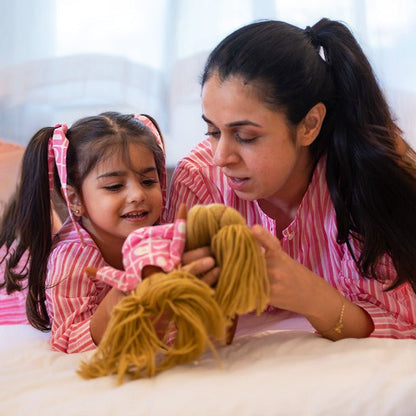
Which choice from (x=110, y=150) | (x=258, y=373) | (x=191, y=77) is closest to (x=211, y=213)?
(x=258, y=373)

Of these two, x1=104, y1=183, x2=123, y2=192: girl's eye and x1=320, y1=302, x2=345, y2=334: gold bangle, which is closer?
x1=320, y1=302, x2=345, y2=334: gold bangle

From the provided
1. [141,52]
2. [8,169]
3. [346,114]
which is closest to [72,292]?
[346,114]

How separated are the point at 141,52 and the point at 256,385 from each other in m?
1.75

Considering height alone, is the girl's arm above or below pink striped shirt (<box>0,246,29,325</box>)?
above

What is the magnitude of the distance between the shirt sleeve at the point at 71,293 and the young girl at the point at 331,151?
1.19 ft

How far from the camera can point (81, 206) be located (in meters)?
1.57

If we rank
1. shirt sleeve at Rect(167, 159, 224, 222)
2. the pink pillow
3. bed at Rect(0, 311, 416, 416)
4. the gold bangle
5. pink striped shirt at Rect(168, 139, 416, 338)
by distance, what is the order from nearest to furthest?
1. bed at Rect(0, 311, 416, 416)
2. the gold bangle
3. pink striped shirt at Rect(168, 139, 416, 338)
4. shirt sleeve at Rect(167, 159, 224, 222)
5. the pink pillow

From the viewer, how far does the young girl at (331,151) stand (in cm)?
130

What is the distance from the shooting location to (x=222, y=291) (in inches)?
40.6

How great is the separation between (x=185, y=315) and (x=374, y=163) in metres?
0.56

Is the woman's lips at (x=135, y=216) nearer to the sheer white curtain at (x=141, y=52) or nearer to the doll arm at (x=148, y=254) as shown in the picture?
the doll arm at (x=148, y=254)

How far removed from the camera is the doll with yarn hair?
101cm

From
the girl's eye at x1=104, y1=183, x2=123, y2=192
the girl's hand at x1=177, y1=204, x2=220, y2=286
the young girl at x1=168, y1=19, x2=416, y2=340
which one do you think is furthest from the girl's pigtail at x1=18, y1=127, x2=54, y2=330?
the girl's hand at x1=177, y1=204, x2=220, y2=286

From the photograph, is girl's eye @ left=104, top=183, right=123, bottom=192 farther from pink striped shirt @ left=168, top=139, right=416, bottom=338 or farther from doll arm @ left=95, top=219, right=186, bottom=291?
doll arm @ left=95, top=219, right=186, bottom=291
